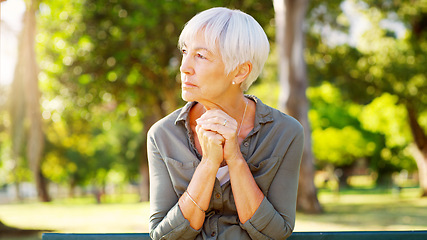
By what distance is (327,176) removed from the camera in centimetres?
4762

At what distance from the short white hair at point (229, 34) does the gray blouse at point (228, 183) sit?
0.94 ft

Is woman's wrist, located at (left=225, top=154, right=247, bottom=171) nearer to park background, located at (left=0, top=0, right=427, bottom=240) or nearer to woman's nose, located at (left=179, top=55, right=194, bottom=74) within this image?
woman's nose, located at (left=179, top=55, right=194, bottom=74)

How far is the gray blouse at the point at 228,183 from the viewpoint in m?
2.02

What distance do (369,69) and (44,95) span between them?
11.8 m

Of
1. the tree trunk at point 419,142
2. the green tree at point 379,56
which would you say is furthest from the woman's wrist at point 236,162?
the tree trunk at point 419,142

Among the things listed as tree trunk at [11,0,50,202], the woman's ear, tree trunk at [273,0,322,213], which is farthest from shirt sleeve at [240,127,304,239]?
tree trunk at [273,0,322,213]

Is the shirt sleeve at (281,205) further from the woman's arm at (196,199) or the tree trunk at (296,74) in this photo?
the tree trunk at (296,74)

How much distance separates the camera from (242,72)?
2078 millimetres

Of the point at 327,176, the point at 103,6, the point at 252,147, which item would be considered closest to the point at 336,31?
the point at 103,6

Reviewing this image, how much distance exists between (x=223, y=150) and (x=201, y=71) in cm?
32

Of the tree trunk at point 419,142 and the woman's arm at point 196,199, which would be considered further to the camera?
the tree trunk at point 419,142

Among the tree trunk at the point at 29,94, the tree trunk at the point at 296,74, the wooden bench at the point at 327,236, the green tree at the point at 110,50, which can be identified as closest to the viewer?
the wooden bench at the point at 327,236

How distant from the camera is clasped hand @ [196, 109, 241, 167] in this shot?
6.39ft

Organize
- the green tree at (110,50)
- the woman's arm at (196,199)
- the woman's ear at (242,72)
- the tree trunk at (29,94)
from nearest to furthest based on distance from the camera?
the woman's arm at (196,199) < the woman's ear at (242,72) < the tree trunk at (29,94) < the green tree at (110,50)
